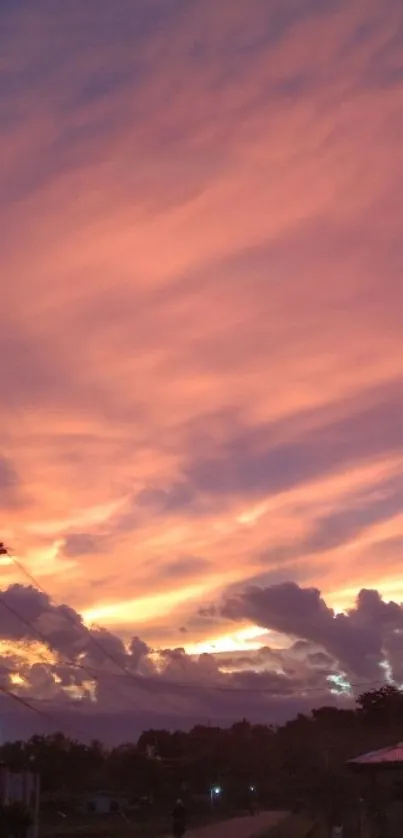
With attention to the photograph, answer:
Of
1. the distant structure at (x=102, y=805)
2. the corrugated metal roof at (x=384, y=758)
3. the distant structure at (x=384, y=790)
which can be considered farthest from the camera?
the distant structure at (x=102, y=805)

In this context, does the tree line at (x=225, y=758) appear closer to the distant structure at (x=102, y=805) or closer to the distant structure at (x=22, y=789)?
the distant structure at (x=102, y=805)

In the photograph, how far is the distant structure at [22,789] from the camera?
46.2 metres

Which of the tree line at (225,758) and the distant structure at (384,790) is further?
the tree line at (225,758)

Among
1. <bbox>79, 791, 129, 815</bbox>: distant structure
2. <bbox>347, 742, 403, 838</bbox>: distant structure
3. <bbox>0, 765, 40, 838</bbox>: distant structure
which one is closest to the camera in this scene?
<bbox>347, 742, 403, 838</bbox>: distant structure

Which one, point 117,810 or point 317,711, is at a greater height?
point 317,711

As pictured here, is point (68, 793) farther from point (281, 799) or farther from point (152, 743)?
point (152, 743)

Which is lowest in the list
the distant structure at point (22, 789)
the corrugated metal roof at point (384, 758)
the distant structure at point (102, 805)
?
the distant structure at point (102, 805)

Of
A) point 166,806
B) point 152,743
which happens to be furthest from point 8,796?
point 152,743

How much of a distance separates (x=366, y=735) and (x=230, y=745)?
50.2m

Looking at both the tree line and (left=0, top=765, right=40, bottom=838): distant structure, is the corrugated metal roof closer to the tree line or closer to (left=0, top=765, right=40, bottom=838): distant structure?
(left=0, top=765, right=40, bottom=838): distant structure

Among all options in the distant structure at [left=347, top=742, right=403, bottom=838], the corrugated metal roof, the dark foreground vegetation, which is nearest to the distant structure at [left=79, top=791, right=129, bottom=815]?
the dark foreground vegetation

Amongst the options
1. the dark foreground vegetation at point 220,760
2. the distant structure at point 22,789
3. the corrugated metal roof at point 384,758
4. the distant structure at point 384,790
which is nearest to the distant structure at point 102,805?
the dark foreground vegetation at point 220,760

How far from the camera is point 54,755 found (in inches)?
6644

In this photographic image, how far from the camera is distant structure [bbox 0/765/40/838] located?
4616cm
